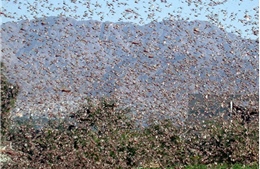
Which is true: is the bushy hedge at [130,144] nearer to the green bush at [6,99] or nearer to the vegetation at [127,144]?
the vegetation at [127,144]

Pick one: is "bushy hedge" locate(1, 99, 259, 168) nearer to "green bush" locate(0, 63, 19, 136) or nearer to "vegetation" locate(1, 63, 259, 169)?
"vegetation" locate(1, 63, 259, 169)

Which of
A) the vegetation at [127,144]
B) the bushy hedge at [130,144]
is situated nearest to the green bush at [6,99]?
the vegetation at [127,144]

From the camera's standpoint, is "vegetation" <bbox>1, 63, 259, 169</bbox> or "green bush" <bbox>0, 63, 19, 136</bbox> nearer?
"vegetation" <bbox>1, 63, 259, 169</bbox>

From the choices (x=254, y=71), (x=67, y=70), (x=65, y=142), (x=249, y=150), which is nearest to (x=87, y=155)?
(x=65, y=142)

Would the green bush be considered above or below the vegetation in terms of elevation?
below

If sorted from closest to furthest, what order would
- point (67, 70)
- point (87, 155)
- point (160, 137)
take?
point (87, 155) → point (160, 137) → point (67, 70)

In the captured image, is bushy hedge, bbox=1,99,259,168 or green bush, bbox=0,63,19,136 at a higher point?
bushy hedge, bbox=1,99,259,168

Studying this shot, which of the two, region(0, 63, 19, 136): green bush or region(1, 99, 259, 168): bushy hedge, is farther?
region(0, 63, 19, 136): green bush

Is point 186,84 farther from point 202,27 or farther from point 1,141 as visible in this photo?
point 1,141

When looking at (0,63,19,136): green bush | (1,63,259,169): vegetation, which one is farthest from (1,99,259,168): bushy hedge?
(0,63,19,136): green bush
